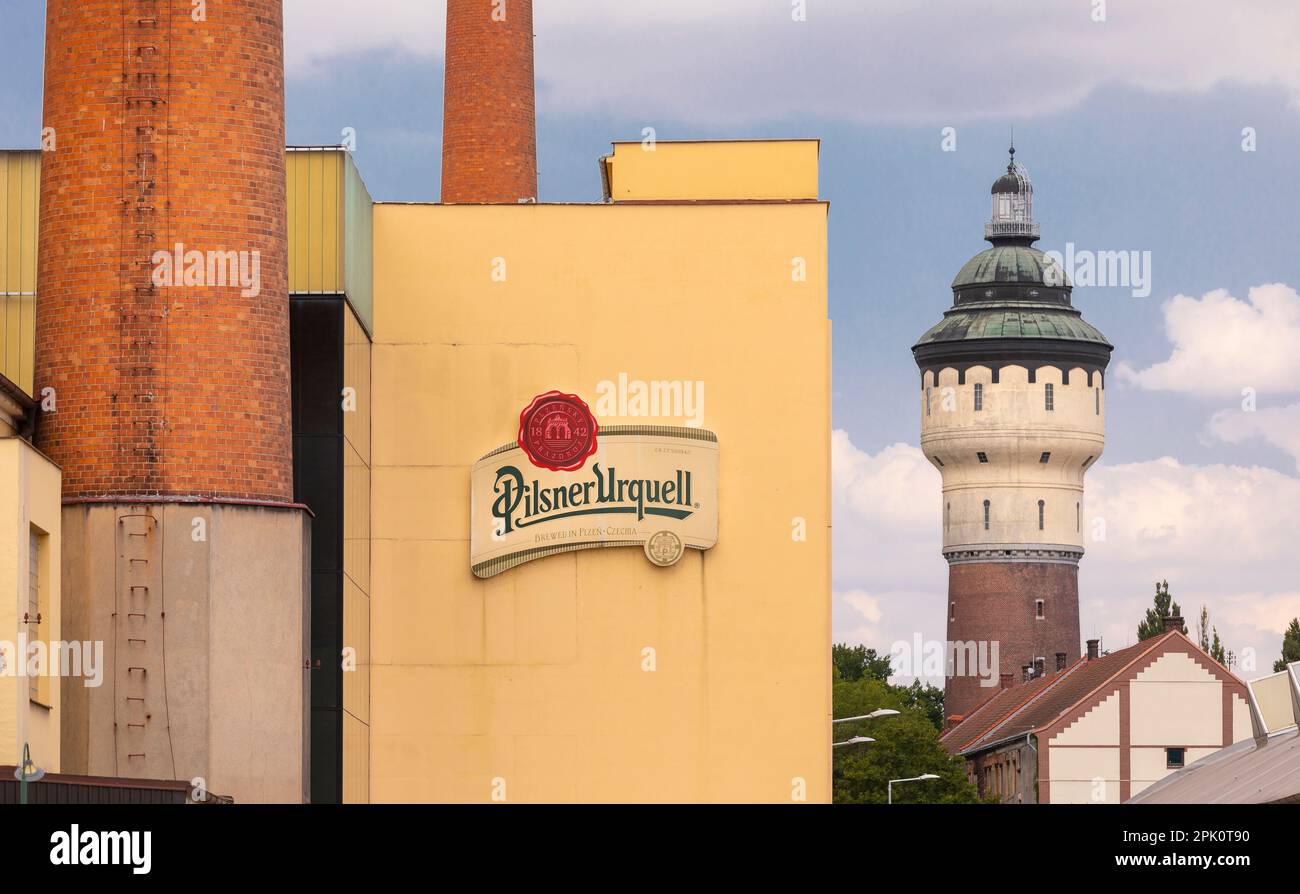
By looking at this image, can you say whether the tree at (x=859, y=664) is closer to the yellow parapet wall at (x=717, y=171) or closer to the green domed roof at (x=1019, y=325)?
the green domed roof at (x=1019, y=325)

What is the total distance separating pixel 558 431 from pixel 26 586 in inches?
498

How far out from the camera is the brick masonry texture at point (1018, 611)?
120m

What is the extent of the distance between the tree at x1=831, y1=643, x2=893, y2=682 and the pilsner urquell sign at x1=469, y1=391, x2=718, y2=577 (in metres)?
97.4

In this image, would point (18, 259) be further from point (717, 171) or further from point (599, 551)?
point (717, 171)

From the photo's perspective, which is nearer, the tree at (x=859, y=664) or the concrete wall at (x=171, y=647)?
the concrete wall at (x=171, y=647)

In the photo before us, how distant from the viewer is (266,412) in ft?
103

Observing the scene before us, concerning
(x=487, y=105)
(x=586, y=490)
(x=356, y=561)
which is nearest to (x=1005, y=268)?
(x=487, y=105)

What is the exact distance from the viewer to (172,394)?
30594 mm

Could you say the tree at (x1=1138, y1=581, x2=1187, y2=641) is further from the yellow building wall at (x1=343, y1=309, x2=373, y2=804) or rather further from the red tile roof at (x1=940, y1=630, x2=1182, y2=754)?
the yellow building wall at (x1=343, y1=309, x2=373, y2=804)

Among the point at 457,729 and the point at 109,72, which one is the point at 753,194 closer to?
the point at 457,729

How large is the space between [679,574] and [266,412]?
8.70 m

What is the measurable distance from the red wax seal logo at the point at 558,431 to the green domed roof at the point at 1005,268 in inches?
3636

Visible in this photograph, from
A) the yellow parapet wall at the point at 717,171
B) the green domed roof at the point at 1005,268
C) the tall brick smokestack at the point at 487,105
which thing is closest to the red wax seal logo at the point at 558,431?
the yellow parapet wall at the point at 717,171
